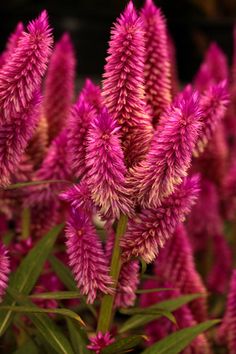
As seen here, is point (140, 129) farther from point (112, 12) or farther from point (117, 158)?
point (112, 12)

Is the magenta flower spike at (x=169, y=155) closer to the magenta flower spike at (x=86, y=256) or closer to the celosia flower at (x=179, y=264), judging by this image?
the magenta flower spike at (x=86, y=256)

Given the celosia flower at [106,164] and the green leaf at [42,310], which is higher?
the celosia flower at [106,164]

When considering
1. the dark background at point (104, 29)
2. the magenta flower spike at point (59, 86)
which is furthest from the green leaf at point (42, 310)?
the dark background at point (104, 29)

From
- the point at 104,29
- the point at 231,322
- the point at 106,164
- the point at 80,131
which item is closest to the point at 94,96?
the point at 80,131

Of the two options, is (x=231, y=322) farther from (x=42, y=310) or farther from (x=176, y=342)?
(x=42, y=310)

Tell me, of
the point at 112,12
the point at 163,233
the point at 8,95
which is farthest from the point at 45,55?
the point at 112,12
